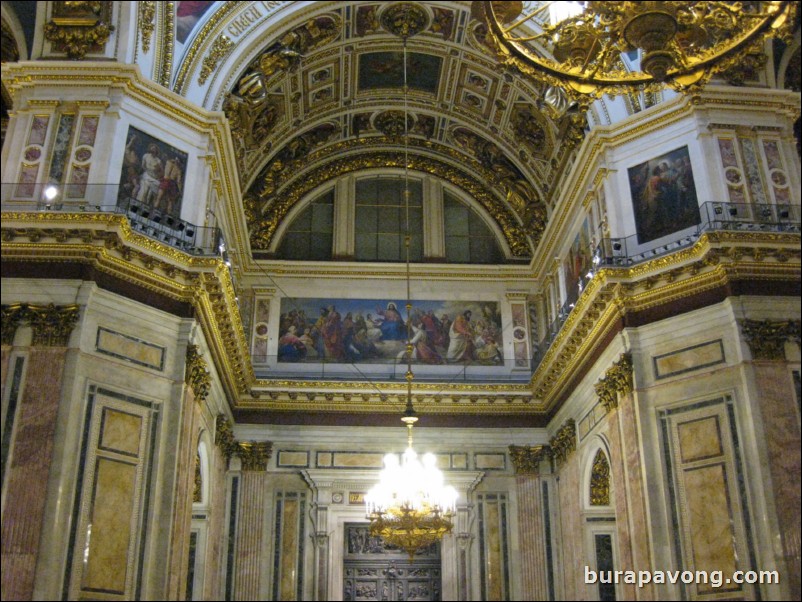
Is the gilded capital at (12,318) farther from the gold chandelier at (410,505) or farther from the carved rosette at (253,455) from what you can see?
the carved rosette at (253,455)

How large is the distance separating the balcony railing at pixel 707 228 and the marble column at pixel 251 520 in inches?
265

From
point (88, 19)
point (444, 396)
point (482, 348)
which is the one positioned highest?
point (88, 19)

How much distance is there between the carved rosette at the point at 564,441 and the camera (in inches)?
606

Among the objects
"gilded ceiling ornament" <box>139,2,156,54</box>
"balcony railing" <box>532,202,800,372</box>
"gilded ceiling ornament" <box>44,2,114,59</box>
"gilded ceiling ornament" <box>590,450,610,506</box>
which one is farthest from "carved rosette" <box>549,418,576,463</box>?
"gilded ceiling ornament" <box>44,2,114,59</box>

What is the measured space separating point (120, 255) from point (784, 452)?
26.8ft

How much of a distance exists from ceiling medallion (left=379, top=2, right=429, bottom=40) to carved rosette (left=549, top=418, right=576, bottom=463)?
7072 mm

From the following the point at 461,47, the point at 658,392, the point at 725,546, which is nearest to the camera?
the point at 725,546

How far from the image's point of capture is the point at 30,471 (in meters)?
10.3

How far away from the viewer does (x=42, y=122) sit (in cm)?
1248

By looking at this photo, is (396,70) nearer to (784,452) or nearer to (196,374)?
(196,374)

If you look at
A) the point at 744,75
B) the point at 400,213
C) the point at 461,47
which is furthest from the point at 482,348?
the point at 744,75

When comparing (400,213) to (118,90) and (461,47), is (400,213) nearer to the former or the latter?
(461,47)

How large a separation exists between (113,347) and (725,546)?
7.56 metres

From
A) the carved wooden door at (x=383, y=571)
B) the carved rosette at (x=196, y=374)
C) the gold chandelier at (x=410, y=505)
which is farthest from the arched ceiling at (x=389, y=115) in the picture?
the gold chandelier at (x=410, y=505)
